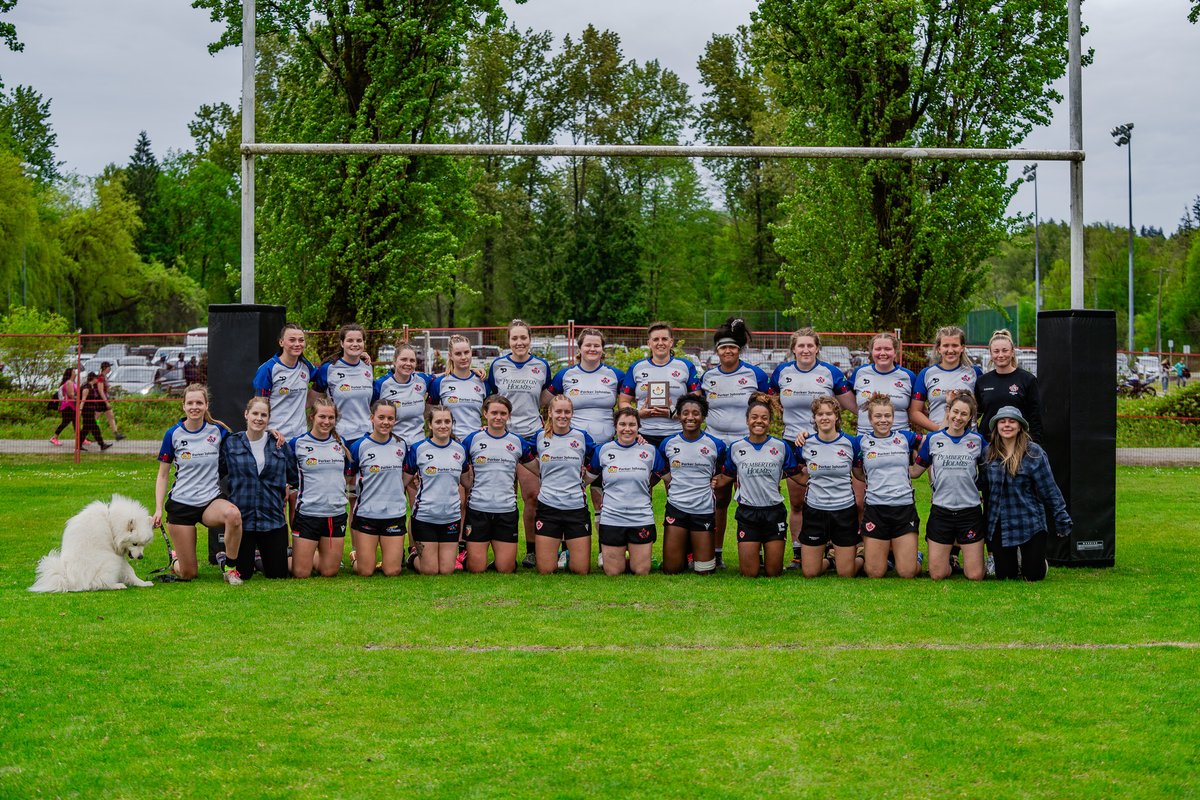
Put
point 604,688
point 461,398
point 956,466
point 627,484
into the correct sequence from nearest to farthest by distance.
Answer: point 604,688 → point 956,466 → point 627,484 → point 461,398

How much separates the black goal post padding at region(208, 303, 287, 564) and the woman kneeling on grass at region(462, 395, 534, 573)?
5.89ft

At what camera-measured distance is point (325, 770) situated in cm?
434

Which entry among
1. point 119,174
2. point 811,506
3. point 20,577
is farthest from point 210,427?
point 119,174

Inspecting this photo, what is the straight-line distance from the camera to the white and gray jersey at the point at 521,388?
9395mm

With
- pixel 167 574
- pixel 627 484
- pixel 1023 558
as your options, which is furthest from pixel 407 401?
pixel 1023 558

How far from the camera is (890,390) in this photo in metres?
9.01

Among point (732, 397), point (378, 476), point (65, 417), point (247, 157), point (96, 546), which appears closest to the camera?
point (96, 546)

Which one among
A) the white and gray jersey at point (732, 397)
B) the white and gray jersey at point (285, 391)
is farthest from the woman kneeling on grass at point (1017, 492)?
the white and gray jersey at point (285, 391)

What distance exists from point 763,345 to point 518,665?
15154mm

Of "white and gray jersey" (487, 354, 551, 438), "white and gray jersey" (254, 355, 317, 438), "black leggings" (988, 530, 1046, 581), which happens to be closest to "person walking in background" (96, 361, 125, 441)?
"white and gray jersey" (254, 355, 317, 438)

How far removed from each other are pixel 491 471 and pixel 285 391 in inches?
67.1

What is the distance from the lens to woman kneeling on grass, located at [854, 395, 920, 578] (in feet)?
28.0

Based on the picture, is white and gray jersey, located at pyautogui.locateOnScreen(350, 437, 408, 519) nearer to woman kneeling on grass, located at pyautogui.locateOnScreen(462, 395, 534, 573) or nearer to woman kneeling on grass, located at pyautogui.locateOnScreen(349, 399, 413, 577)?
woman kneeling on grass, located at pyautogui.locateOnScreen(349, 399, 413, 577)

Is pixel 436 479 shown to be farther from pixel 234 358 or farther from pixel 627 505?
pixel 234 358
